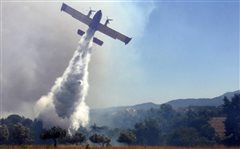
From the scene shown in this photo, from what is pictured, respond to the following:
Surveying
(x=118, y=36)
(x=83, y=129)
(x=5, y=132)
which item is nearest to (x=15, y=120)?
(x=83, y=129)

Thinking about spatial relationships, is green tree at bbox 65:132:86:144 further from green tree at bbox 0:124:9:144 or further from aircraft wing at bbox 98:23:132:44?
aircraft wing at bbox 98:23:132:44

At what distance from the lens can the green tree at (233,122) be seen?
107m

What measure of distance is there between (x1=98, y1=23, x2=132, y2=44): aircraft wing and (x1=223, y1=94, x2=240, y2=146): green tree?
41.4 metres

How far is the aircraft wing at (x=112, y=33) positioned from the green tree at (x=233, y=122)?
4144 centimetres

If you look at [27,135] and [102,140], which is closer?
[102,140]

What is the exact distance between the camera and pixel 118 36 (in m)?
98.6

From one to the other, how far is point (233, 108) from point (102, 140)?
4567cm

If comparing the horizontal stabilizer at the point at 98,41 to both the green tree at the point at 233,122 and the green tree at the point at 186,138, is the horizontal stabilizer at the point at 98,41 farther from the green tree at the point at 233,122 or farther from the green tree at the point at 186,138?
the green tree at the point at 233,122

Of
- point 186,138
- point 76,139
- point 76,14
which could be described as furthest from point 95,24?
point 186,138

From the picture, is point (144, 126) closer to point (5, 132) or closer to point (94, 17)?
point (5, 132)

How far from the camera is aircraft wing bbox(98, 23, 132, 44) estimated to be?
308 feet

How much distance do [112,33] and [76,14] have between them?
11615mm

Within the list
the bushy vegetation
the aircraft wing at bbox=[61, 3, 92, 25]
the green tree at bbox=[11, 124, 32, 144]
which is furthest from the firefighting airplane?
the green tree at bbox=[11, 124, 32, 144]

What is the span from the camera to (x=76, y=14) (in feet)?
295
